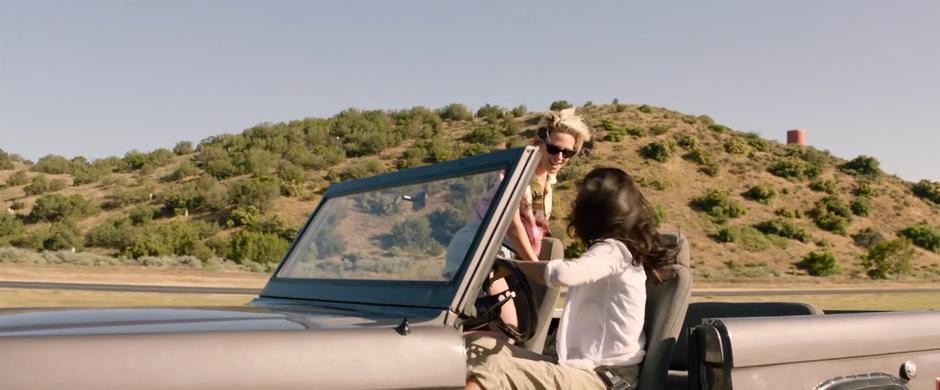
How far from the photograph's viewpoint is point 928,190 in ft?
193

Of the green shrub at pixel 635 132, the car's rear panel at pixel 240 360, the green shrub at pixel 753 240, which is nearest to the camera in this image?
the car's rear panel at pixel 240 360

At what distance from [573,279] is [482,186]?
0.44 meters

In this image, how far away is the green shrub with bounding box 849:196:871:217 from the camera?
175 ft

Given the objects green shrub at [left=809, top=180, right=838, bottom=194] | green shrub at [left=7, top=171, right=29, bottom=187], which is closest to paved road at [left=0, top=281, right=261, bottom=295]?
green shrub at [left=7, top=171, right=29, bottom=187]

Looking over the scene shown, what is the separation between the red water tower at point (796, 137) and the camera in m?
66.9

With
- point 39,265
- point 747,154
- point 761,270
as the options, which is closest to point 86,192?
point 39,265

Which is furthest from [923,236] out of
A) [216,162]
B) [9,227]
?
[9,227]

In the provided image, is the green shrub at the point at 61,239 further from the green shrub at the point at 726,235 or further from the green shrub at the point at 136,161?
the green shrub at the point at 726,235

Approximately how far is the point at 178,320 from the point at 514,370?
3.33 feet

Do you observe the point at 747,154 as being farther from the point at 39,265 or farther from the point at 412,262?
the point at 412,262

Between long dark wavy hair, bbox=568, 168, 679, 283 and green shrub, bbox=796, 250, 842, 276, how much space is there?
42813mm

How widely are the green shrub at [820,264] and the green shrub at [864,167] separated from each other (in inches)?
691

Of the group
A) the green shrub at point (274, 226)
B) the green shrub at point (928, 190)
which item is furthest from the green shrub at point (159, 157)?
the green shrub at point (928, 190)

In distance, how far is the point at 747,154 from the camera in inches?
2366
